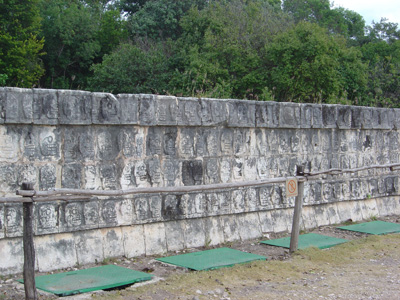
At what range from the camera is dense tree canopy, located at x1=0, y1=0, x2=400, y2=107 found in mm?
19325

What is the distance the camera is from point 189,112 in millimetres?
6895

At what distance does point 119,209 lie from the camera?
20.7 feet

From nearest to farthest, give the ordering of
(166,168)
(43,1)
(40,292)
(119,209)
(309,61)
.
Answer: (40,292), (119,209), (166,168), (309,61), (43,1)

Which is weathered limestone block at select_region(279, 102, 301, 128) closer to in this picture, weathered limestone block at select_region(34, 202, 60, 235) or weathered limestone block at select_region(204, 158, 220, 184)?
weathered limestone block at select_region(204, 158, 220, 184)

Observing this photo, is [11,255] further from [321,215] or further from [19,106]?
[321,215]

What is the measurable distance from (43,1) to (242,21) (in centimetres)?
1400

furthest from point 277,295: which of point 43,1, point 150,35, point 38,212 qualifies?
point 43,1

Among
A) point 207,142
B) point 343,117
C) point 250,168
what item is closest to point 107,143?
point 207,142

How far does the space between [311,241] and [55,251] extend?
3.84 metres

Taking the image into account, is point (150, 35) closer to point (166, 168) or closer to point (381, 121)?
point (381, 121)

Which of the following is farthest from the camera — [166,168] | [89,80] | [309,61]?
[89,80]

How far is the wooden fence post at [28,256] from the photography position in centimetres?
456

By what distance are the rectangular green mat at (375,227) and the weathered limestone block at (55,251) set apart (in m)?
4.93

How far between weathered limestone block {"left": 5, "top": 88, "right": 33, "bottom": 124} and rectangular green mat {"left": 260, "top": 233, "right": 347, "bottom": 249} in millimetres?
3866
